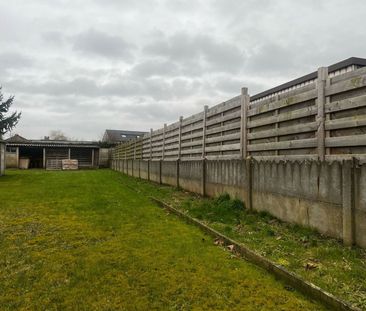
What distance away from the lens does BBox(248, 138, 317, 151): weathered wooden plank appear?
5163 mm

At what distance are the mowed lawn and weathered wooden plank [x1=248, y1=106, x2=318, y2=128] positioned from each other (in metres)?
2.45

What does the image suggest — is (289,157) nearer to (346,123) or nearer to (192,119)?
(346,123)

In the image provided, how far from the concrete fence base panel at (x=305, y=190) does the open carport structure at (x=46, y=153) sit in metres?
29.3

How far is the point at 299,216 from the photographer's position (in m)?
5.11

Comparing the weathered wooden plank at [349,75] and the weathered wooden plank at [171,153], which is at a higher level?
the weathered wooden plank at [349,75]

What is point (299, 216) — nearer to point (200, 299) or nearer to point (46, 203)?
point (200, 299)

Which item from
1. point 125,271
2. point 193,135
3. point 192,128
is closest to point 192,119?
point 192,128

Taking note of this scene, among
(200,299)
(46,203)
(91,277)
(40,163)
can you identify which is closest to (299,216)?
(200,299)

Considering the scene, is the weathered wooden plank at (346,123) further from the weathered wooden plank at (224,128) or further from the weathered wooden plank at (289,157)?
the weathered wooden plank at (224,128)

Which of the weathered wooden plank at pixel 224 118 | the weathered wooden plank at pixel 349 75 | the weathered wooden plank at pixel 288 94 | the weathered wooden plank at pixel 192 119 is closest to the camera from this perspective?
the weathered wooden plank at pixel 349 75

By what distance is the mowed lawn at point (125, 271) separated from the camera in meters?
2.92

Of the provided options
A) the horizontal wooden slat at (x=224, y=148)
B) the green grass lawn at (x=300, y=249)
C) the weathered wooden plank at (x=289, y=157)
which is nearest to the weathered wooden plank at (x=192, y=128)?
the horizontal wooden slat at (x=224, y=148)

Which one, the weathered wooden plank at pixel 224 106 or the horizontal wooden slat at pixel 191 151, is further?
the horizontal wooden slat at pixel 191 151

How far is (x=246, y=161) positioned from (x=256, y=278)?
352 centimetres
